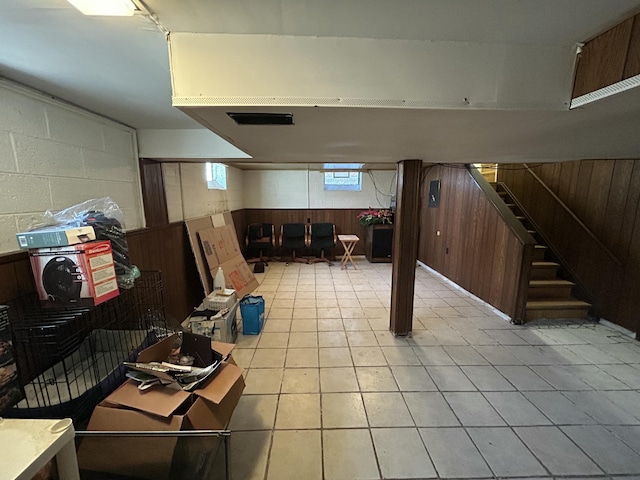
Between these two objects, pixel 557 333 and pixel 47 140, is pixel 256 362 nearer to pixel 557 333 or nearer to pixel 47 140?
pixel 47 140

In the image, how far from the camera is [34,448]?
24.1 inches

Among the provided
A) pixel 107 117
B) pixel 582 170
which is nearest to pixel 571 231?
pixel 582 170

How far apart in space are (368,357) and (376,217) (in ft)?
11.9

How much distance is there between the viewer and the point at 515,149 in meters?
1.95

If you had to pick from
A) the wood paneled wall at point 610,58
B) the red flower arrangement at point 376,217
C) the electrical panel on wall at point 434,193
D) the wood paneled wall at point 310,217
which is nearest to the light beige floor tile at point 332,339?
the wood paneled wall at point 610,58

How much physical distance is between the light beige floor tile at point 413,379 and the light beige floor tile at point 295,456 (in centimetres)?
76

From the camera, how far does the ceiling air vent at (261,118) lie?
1064 mm

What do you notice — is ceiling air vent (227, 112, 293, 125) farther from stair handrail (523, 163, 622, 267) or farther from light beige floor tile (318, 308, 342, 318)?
stair handrail (523, 163, 622, 267)

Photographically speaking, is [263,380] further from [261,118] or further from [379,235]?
[379,235]

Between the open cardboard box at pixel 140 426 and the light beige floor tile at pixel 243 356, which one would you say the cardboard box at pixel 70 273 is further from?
the light beige floor tile at pixel 243 356

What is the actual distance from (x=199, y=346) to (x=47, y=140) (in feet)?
4.52

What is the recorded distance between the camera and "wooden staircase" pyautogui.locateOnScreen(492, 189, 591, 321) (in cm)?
295

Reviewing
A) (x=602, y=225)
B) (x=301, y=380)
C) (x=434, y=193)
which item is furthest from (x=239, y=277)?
(x=602, y=225)

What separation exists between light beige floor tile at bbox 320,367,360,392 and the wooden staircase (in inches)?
86.5
